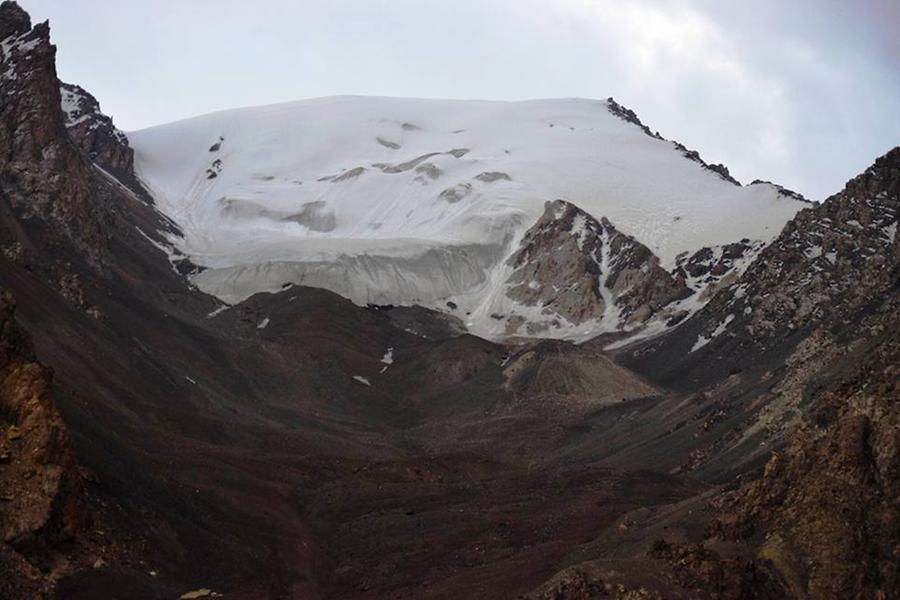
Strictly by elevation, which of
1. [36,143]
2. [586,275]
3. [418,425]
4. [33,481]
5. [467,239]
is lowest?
[418,425]

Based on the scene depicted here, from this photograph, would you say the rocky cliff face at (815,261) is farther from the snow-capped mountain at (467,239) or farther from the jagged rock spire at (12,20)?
the jagged rock spire at (12,20)

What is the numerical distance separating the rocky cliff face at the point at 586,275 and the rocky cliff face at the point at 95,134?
2608 inches

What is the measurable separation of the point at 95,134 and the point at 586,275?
81.3 m

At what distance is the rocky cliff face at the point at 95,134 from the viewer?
594ft

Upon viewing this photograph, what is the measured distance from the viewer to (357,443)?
77500 millimetres

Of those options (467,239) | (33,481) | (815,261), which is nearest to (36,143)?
(815,261)

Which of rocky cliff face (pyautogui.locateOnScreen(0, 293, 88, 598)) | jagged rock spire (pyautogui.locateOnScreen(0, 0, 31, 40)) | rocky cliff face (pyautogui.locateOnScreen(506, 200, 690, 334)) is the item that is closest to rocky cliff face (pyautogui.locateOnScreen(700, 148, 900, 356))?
rocky cliff face (pyautogui.locateOnScreen(506, 200, 690, 334))

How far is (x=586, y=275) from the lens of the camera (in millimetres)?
151500

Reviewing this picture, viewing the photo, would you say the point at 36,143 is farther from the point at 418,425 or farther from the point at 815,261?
the point at 815,261

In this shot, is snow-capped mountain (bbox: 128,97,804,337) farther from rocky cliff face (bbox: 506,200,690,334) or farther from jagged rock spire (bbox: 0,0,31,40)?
jagged rock spire (bbox: 0,0,31,40)

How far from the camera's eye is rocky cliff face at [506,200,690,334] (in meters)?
145

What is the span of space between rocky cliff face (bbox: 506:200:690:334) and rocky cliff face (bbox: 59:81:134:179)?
217 ft

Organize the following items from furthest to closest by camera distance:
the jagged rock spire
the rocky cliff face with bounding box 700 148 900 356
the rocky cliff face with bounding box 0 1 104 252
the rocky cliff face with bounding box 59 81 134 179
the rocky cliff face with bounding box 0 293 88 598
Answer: the rocky cliff face with bounding box 59 81 134 179 < the rocky cliff face with bounding box 700 148 900 356 < the jagged rock spire < the rocky cliff face with bounding box 0 1 104 252 < the rocky cliff face with bounding box 0 293 88 598

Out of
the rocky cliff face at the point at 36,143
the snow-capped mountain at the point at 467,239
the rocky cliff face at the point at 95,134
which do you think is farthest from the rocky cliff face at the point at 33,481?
the rocky cliff face at the point at 95,134
